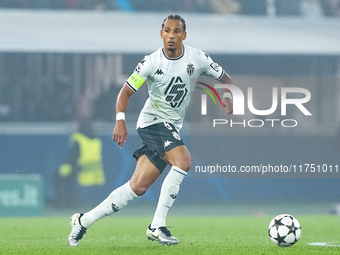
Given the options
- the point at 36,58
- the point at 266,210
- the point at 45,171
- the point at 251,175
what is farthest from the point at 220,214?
the point at 36,58

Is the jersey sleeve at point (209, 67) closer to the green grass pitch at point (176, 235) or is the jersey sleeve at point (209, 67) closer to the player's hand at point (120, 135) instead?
the player's hand at point (120, 135)

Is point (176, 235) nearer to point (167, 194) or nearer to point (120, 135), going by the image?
point (167, 194)

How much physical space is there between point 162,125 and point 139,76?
1.48ft

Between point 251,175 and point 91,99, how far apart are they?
2986 mm

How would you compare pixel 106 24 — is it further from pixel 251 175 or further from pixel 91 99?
pixel 251 175

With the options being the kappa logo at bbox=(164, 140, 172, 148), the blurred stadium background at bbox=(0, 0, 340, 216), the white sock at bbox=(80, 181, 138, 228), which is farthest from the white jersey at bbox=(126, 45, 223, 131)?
the blurred stadium background at bbox=(0, 0, 340, 216)

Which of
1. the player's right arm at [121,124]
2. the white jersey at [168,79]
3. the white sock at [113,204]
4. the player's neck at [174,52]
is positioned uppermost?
the player's neck at [174,52]

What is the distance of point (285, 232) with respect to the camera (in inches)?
291

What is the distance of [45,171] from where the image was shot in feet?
48.7

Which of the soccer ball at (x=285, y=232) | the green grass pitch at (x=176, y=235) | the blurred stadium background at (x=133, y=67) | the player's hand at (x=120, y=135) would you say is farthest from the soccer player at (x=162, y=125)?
the blurred stadium background at (x=133, y=67)

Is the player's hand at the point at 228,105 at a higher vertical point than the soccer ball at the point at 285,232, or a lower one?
higher

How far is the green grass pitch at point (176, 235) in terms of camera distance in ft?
23.7

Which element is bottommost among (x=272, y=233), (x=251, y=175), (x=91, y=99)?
(x=272, y=233)

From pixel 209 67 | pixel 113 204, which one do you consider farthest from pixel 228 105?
pixel 113 204
